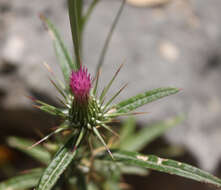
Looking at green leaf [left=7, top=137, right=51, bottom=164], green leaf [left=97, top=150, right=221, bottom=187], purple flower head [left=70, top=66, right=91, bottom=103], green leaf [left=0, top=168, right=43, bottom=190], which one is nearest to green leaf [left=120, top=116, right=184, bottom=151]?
green leaf [left=7, top=137, right=51, bottom=164]

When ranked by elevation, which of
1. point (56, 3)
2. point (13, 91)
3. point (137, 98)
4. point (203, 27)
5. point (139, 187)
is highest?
point (56, 3)

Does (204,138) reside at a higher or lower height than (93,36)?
lower

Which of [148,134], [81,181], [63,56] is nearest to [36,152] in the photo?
[81,181]

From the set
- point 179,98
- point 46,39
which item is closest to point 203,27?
point 179,98

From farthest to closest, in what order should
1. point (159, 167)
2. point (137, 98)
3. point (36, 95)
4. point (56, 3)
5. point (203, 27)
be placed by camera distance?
point (203, 27) < point (56, 3) < point (36, 95) < point (137, 98) < point (159, 167)

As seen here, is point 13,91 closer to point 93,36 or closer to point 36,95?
point 36,95

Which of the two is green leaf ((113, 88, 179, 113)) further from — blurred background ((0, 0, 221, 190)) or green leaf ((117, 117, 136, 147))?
blurred background ((0, 0, 221, 190))

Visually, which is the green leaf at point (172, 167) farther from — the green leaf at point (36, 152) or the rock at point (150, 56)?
the rock at point (150, 56)

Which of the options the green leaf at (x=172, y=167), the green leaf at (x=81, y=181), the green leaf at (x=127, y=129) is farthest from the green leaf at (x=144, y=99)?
the green leaf at (x=127, y=129)

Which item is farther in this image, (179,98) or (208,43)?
(208,43)
